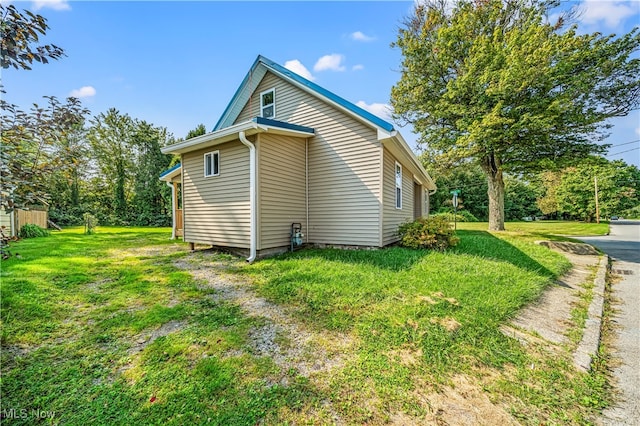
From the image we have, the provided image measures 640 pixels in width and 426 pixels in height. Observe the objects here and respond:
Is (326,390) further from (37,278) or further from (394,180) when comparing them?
(394,180)

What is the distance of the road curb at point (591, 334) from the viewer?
2896 mm

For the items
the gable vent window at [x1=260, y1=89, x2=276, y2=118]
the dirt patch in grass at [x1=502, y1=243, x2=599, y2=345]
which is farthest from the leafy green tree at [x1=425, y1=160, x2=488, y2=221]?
the gable vent window at [x1=260, y1=89, x2=276, y2=118]

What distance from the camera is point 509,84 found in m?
10.2

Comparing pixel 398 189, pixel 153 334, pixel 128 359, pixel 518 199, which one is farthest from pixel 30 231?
pixel 518 199

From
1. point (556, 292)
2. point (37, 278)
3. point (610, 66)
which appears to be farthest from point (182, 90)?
point (610, 66)

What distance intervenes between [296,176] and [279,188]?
32.9 inches

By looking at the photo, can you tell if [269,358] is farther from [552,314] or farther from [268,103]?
[268,103]

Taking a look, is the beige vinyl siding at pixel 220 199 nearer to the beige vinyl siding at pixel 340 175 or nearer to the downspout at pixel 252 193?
the downspout at pixel 252 193

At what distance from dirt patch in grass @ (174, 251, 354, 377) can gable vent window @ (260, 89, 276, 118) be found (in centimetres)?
670

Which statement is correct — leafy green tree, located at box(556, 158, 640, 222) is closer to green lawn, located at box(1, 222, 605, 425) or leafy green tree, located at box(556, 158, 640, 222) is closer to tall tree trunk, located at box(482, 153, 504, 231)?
tall tree trunk, located at box(482, 153, 504, 231)

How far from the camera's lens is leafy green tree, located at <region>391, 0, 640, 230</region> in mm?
10195

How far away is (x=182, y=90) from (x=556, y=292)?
1218cm

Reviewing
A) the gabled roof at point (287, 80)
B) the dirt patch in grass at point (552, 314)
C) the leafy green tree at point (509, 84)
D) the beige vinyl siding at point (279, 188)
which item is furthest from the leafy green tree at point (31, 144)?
the leafy green tree at point (509, 84)

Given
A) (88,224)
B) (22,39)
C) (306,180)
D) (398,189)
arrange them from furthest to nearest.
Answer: (88,224) → (398,189) → (306,180) → (22,39)
